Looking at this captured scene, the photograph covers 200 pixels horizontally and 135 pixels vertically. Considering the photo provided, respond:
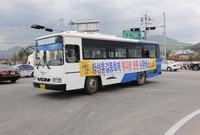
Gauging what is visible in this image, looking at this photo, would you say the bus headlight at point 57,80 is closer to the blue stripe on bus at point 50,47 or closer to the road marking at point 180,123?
the blue stripe on bus at point 50,47

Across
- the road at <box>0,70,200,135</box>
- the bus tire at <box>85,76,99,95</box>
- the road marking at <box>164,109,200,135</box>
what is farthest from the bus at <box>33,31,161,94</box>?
the road marking at <box>164,109,200,135</box>

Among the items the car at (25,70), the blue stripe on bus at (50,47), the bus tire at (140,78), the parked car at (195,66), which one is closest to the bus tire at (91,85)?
the blue stripe on bus at (50,47)

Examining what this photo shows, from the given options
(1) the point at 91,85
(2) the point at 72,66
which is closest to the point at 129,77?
(1) the point at 91,85

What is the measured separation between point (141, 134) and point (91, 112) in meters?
2.83

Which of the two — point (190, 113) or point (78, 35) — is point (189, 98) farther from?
point (78, 35)

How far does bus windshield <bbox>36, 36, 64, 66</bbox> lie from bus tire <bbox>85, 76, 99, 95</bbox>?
6.12 feet

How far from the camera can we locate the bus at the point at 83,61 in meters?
11.7

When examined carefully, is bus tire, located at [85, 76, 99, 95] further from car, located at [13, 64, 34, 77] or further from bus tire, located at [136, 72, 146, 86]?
car, located at [13, 64, 34, 77]

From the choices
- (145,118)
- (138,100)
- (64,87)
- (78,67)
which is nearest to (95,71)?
(78,67)

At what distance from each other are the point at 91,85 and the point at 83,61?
1.29 meters

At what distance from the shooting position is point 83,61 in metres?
12.6

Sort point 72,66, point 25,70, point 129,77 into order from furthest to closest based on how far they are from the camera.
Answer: point 25,70, point 129,77, point 72,66

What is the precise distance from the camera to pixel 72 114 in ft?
28.2

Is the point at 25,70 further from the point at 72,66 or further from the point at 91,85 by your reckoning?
the point at 72,66
